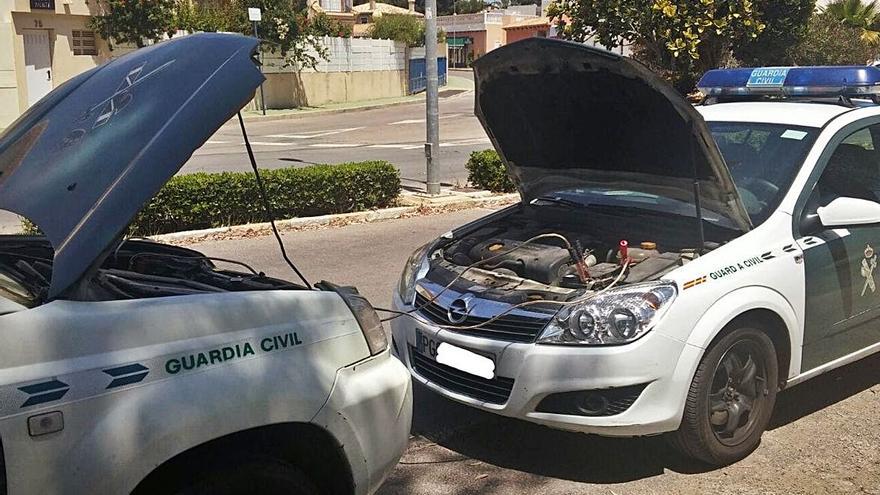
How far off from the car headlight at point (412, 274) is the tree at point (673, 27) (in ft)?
32.6

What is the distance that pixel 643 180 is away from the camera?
15.2 feet

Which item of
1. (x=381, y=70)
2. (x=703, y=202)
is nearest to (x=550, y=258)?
(x=703, y=202)

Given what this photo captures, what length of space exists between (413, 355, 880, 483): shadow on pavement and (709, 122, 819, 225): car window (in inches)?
46.1

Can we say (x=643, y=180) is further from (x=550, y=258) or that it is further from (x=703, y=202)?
(x=550, y=258)

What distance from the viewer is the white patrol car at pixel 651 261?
373cm

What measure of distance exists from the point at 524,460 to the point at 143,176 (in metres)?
2.49

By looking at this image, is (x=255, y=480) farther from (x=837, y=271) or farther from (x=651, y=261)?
(x=837, y=271)

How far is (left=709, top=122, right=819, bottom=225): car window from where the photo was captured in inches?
172

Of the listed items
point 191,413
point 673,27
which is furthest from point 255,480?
point 673,27

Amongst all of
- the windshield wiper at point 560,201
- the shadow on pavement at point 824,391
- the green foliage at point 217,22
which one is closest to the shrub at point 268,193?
the windshield wiper at point 560,201

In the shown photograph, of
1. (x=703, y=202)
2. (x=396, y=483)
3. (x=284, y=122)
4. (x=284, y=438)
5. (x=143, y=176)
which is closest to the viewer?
(x=143, y=176)

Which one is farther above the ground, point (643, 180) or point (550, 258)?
point (643, 180)

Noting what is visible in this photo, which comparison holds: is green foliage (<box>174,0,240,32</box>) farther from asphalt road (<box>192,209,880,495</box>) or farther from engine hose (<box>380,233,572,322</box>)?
asphalt road (<box>192,209,880,495</box>)

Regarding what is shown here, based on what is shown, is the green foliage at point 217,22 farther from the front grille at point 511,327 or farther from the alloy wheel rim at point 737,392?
the alloy wheel rim at point 737,392
